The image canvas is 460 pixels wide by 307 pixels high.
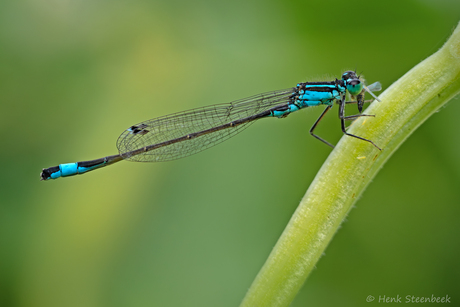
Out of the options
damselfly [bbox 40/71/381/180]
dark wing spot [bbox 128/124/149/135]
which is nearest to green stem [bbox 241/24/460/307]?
Answer: damselfly [bbox 40/71/381/180]

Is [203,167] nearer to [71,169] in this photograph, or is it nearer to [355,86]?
[71,169]

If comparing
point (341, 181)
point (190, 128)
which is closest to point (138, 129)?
point (190, 128)

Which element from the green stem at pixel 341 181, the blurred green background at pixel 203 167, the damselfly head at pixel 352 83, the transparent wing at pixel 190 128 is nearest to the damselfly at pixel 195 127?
the transparent wing at pixel 190 128

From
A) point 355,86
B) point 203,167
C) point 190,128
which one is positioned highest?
point 355,86

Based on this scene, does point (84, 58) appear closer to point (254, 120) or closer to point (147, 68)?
point (147, 68)

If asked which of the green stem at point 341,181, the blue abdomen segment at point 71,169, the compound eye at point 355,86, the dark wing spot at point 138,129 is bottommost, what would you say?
the green stem at point 341,181

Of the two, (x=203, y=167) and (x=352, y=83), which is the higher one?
(x=352, y=83)

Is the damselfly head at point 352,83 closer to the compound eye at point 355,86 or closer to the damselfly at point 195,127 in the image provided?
the compound eye at point 355,86
